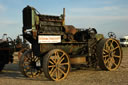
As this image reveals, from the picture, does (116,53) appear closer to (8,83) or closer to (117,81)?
(117,81)

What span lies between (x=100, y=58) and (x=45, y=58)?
326 cm

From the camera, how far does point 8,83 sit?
7203 millimetres

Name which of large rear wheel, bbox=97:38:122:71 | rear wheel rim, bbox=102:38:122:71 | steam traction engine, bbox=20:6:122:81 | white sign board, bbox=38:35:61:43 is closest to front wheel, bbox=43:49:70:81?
steam traction engine, bbox=20:6:122:81

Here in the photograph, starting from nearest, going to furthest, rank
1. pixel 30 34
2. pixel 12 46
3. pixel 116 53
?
Answer: pixel 30 34 < pixel 116 53 < pixel 12 46

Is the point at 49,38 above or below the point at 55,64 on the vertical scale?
above

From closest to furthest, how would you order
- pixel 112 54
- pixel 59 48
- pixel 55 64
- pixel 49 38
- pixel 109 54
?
1. pixel 55 64
2. pixel 49 38
3. pixel 59 48
4. pixel 109 54
5. pixel 112 54

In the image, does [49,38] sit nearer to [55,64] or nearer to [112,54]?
[55,64]

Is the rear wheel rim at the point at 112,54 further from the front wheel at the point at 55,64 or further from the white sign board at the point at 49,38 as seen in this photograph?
the white sign board at the point at 49,38

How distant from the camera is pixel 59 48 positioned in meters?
8.13

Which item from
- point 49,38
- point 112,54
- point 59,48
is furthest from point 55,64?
point 112,54

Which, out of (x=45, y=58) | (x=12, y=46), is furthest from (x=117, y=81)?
(x=12, y=46)

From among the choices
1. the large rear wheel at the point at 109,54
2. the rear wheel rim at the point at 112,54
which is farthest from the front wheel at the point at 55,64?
the rear wheel rim at the point at 112,54

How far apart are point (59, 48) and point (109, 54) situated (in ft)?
9.88

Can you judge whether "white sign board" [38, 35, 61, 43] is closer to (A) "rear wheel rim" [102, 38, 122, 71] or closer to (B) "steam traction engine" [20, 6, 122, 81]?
(B) "steam traction engine" [20, 6, 122, 81]
